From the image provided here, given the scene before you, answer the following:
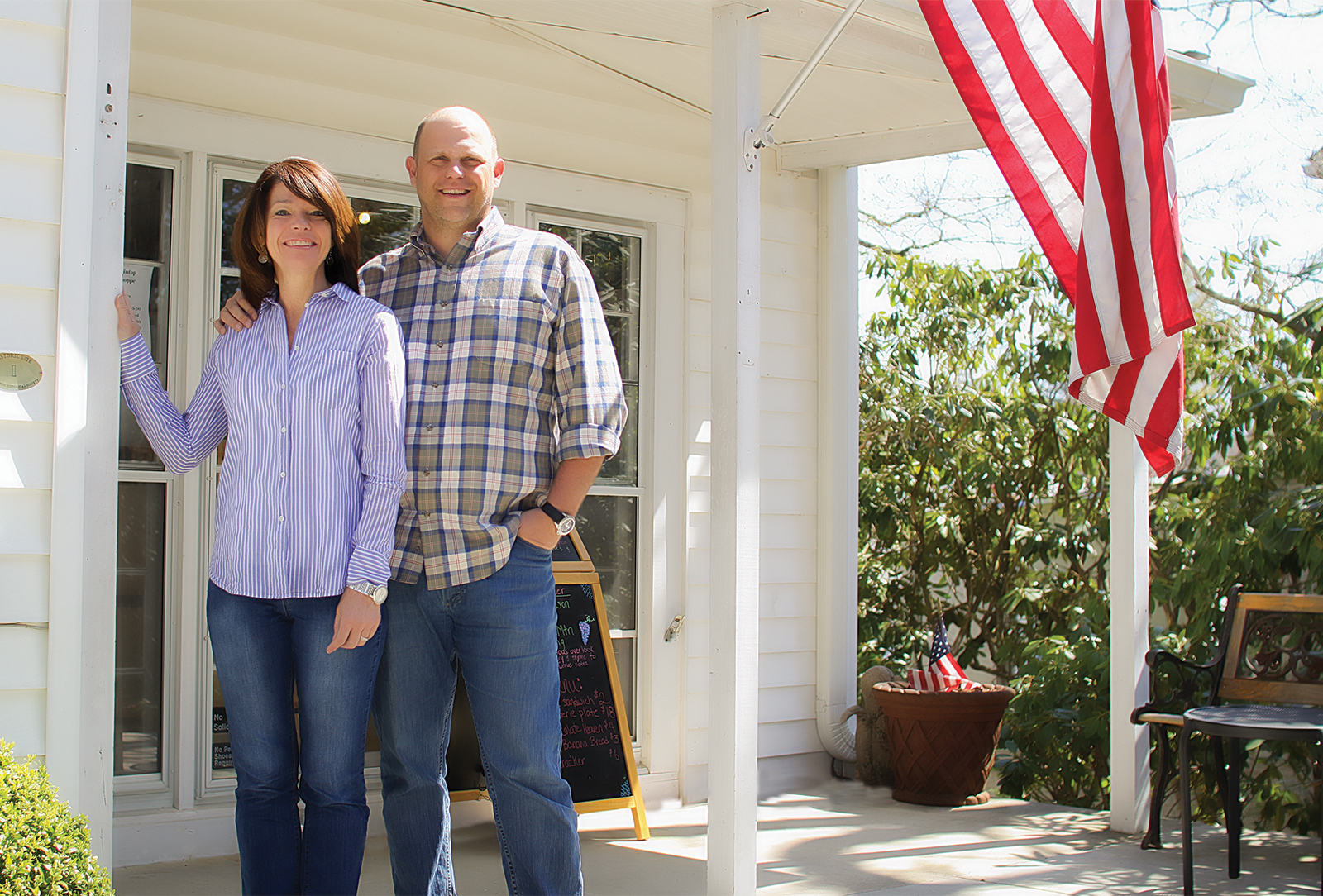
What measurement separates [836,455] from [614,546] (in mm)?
1112

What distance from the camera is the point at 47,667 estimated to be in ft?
7.08

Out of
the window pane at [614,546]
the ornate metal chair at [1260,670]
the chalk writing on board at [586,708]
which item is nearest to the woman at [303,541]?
the chalk writing on board at [586,708]

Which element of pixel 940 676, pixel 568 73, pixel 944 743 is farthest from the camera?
pixel 940 676

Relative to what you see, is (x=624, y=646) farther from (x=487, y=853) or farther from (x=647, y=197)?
(x=647, y=197)

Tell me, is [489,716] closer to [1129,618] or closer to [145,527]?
[145,527]

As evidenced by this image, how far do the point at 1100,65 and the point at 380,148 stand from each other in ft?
7.49

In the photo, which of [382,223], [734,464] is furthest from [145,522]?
[734,464]

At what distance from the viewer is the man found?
227 centimetres

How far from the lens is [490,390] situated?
7.54 feet

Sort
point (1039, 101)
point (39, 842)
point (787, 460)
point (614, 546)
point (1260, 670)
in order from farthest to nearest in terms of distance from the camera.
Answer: point (787, 460), point (614, 546), point (1260, 670), point (1039, 101), point (39, 842)

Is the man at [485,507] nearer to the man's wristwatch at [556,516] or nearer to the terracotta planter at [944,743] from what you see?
the man's wristwatch at [556,516]

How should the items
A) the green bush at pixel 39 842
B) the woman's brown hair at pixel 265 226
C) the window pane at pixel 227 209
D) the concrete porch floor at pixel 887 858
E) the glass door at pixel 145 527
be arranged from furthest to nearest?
the window pane at pixel 227 209, the glass door at pixel 145 527, the concrete porch floor at pixel 887 858, the woman's brown hair at pixel 265 226, the green bush at pixel 39 842

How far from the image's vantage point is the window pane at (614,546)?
435 cm

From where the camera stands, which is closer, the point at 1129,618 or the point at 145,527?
the point at 145,527
